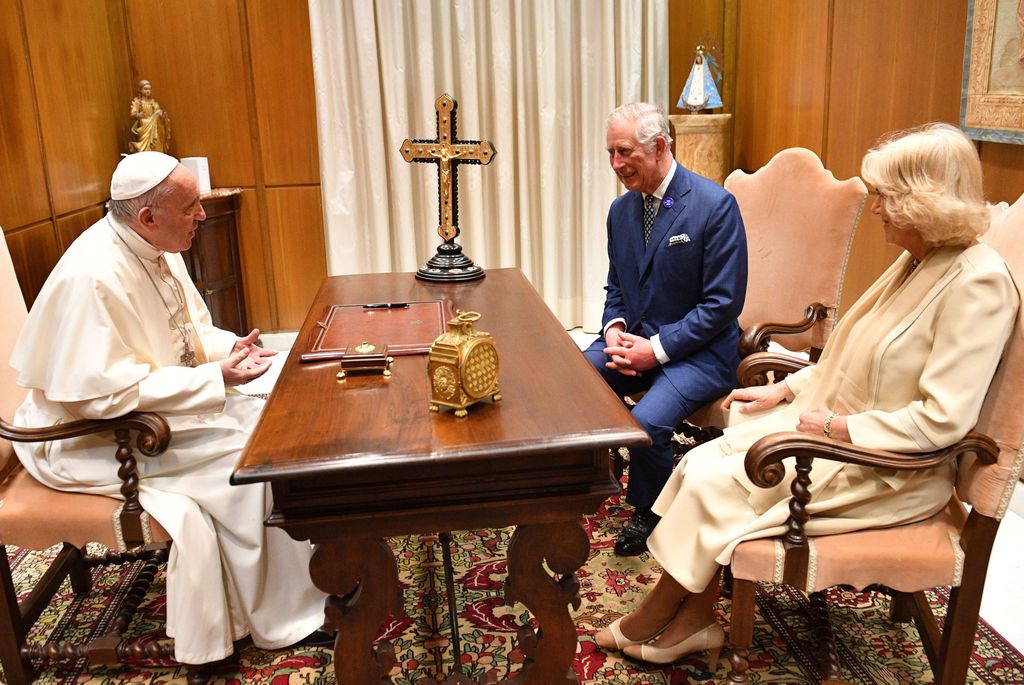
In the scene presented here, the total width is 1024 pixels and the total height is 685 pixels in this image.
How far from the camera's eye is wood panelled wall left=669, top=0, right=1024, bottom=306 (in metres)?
3.59

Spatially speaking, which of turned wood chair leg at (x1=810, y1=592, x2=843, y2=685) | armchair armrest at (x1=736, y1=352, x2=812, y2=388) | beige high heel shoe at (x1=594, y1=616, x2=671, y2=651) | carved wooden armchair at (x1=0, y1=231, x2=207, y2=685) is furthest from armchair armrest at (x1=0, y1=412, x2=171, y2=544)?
turned wood chair leg at (x1=810, y1=592, x2=843, y2=685)

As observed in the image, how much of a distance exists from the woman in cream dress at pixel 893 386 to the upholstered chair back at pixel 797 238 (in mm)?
918

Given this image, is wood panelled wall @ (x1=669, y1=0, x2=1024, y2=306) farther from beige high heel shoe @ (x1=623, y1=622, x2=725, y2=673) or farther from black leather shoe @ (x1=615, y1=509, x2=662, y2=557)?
beige high heel shoe @ (x1=623, y1=622, x2=725, y2=673)

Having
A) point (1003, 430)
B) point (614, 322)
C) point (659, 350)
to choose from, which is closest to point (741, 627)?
point (1003, 430)

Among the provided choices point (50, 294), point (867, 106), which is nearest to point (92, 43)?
point (50, 294)

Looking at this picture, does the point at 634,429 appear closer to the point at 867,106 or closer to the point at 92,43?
the point at 867,106

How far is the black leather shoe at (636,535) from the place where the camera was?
3.06 meters

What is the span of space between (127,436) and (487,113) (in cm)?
382

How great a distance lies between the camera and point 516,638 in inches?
99.6

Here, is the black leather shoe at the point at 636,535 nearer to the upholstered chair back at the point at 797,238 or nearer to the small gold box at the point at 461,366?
the upholstered chair back at the point at 797,238

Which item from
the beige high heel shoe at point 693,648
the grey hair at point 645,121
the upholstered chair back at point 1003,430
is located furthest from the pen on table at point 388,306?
the upholstered chair back at point 1003,430

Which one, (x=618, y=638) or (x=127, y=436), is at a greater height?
(x=127, y=436)

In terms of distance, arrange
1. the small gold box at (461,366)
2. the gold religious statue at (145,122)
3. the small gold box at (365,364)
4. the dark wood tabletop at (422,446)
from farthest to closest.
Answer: the gold religious statue at (145,122), the small gold box at (365,364), the small gold box at (461,366), the dark wood tabletop at (422,446)

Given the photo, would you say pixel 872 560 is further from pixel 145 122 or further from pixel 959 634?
pixel 145 122
